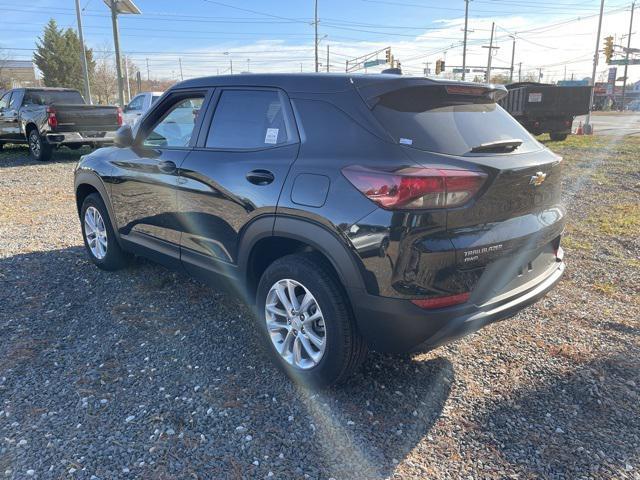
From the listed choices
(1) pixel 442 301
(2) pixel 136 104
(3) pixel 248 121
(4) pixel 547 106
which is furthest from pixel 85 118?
(4) pixel 547 106

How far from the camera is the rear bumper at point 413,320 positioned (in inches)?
98.1

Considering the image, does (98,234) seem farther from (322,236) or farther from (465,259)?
(465,259)

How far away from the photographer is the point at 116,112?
12930 mm

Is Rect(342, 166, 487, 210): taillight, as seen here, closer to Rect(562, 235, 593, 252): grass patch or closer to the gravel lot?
the gravel lot

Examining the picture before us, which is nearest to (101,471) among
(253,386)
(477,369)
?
(253,386)

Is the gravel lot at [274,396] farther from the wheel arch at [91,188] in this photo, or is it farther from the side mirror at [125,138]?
the side mirror at [125,138]

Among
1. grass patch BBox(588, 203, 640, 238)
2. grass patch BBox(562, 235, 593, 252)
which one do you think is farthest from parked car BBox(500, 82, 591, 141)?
grass patch BBox(562, 235, 593, 252)

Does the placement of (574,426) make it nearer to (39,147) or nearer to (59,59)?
(39,147)

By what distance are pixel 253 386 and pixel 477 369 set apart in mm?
1393

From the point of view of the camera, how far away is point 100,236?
4.89 meters

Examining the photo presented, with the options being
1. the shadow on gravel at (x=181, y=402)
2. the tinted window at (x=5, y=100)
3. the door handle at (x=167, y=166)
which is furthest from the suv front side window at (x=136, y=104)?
the door handle at (x=167, y=166)

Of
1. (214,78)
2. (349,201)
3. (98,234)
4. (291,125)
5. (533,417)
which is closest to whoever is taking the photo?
(349,201)

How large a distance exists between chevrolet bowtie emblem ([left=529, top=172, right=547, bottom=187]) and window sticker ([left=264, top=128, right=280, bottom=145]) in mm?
1468

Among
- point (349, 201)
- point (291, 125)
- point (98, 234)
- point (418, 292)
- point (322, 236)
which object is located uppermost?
point (291, 125)
